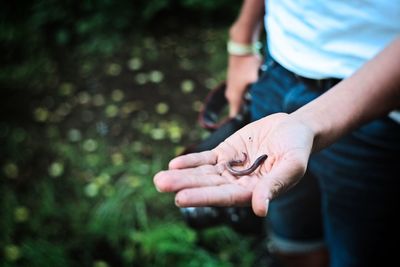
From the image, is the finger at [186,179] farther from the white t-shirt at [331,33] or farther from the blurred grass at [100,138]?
the blurred grass at [100,138]

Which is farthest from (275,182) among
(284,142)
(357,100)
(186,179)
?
(357,100)

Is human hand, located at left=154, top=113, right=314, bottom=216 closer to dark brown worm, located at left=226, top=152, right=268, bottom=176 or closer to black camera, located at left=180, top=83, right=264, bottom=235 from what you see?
dark brown worm, located at left=226, top=152, right=268, bottom=176

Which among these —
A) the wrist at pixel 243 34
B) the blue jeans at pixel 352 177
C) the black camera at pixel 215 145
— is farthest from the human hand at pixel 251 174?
the wrist at pixel 243 34

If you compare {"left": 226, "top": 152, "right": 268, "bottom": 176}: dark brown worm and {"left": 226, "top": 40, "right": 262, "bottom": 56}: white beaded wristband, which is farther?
{"left": 226, "top": 40, "right": 262, "bottom": 56}: white beaded wristband

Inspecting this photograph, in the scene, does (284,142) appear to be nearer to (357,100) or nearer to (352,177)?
(357,100)

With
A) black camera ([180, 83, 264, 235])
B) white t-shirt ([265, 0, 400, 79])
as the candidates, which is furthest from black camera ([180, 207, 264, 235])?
white t-shirt ([265, 0, 400, 79])

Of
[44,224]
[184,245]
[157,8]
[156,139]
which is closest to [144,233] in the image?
[184,245]

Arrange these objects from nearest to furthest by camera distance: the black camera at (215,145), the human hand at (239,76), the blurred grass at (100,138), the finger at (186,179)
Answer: the finger at (186,179), the black camera at (215,145), the human hand at (239,76), the blurred grass at (100,138)
